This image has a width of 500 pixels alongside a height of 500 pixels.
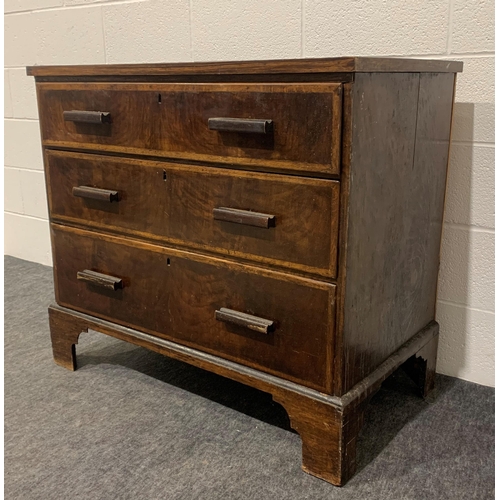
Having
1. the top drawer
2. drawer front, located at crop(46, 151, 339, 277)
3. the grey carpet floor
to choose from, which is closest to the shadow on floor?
the grey carpet floor

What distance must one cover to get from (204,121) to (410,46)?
650mm

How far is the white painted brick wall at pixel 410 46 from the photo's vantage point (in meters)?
1.51

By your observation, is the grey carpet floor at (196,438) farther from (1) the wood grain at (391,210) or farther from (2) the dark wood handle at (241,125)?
(2) the dark wood handle at (241,125)

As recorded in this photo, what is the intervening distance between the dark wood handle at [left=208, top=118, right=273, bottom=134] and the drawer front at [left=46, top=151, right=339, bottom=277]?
0.09 metres

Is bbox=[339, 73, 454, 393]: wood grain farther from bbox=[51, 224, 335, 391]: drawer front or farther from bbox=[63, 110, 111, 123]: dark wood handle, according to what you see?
bbox=[63, 110, 111, 123]: dark wood handle

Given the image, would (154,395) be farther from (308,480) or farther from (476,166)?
(476,166)

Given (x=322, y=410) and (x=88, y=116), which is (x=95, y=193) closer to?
(x=88, y=116)

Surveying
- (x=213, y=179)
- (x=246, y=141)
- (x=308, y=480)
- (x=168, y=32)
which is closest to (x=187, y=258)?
(x=213, y=179)

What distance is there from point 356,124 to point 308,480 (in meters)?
0.73

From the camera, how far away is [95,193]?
1506 mm

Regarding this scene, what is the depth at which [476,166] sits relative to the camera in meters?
1.56

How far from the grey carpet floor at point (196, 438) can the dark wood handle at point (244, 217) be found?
1.71 ft

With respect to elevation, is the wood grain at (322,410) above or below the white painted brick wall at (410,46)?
below

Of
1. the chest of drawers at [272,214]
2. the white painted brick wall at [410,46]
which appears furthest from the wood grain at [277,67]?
the white painted brick wall at [410,46]
